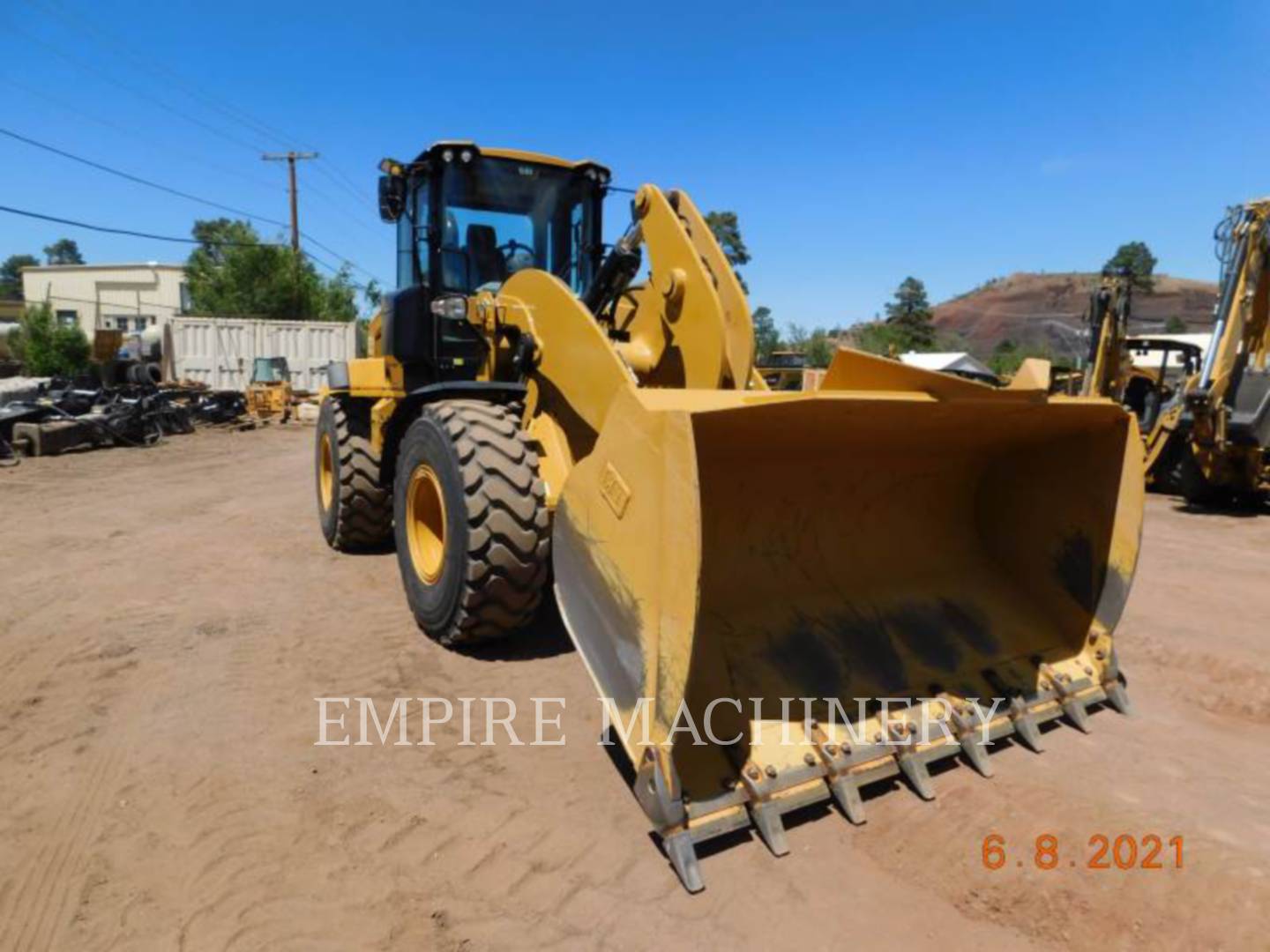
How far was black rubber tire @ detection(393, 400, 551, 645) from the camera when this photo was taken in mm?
3316

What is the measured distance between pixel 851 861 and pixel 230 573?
4643 millimetres

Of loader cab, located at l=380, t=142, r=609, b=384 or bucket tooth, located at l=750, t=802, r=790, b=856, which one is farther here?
loader cab, located at l=380, t=142, r=609, b=384

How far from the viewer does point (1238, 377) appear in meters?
9.30

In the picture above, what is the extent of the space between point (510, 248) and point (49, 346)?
34671 mm

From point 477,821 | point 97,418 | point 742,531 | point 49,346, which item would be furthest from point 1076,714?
point 49,346

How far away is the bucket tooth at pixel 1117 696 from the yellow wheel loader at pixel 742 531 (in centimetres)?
2

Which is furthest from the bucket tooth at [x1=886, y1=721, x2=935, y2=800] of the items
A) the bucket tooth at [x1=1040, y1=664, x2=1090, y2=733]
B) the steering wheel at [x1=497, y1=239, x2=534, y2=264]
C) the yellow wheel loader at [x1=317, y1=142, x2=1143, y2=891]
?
the steering wheel at [x1=497, y1=239, x2=534, y2=264]

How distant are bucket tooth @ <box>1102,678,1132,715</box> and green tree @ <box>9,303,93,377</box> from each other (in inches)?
1423

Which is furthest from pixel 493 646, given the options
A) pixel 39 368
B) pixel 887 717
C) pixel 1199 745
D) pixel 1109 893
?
pixel 39 368

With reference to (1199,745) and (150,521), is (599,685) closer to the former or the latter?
(1199,745)

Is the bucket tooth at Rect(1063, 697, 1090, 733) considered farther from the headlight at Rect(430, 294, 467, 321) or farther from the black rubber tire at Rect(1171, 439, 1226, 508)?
the black rubber tire at Rect(1171, 439, 1226, 508)

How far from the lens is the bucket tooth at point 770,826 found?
2.40m

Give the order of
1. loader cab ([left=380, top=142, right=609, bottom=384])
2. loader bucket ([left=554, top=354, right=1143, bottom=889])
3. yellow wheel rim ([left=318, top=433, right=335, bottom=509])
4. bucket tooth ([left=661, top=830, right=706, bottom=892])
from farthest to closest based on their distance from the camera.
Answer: yellow wheel rim ([left=318, top=433, right=335, bottom=509]) < loader cab ([left=380, top=142, right=609, bottom=384]) < loader bucket ([left=554, top=354, right=1143, bottom=889]) < bucket tooth ([left=661, top=830, right=706, bottom=892])
